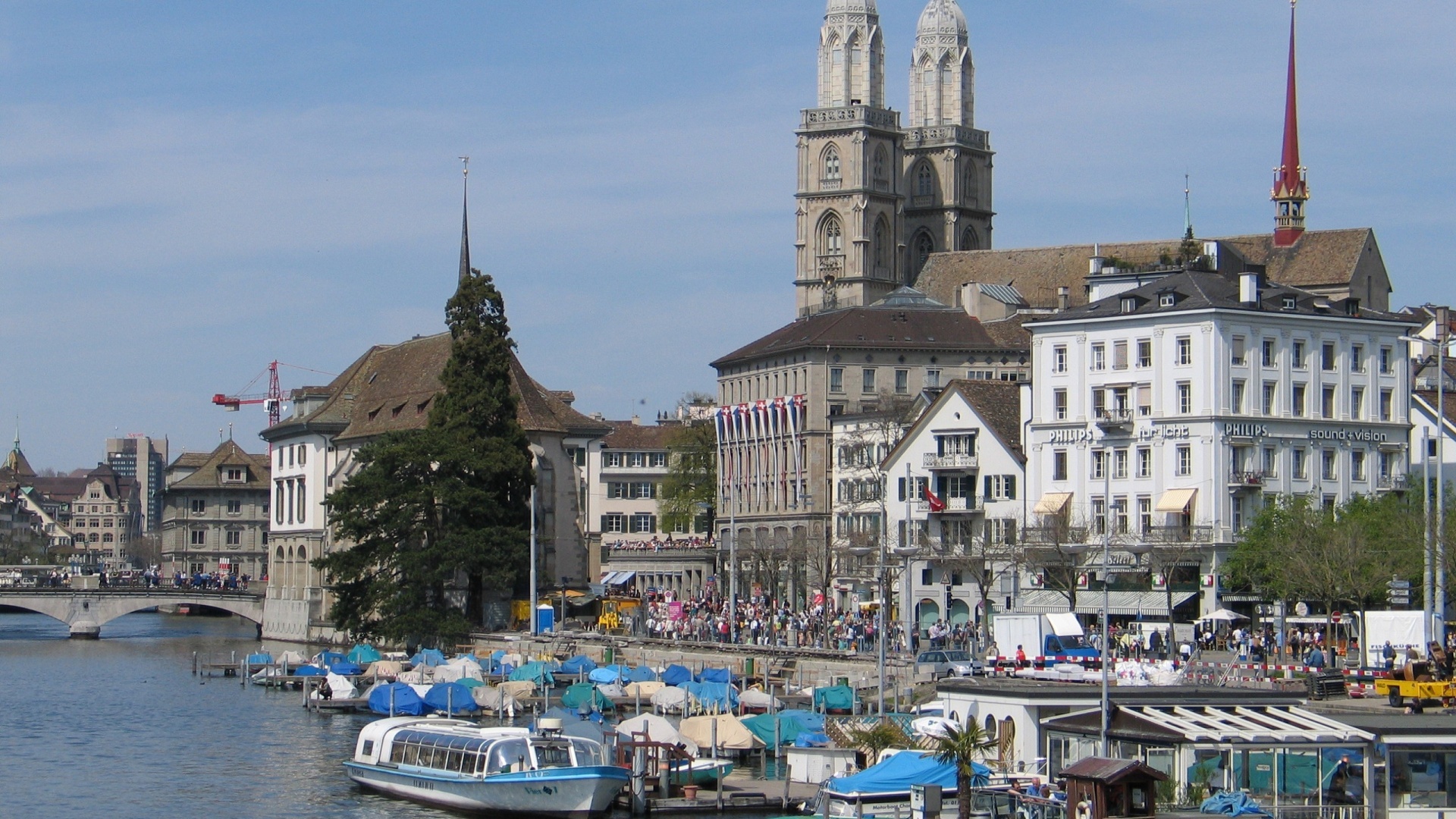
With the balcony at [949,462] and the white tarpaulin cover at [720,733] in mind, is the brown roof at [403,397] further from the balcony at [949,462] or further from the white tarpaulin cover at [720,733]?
the white tarpaulin cover at [720,733]

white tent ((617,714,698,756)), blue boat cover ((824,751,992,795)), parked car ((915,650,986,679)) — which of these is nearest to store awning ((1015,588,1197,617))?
parked car ((915,650,986,679))

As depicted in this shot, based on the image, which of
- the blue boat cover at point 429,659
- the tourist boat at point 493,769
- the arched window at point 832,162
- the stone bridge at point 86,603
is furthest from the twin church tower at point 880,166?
the tourist boat at point 493,769

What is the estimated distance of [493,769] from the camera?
176 ft

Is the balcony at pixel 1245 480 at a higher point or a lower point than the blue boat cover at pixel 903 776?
higher

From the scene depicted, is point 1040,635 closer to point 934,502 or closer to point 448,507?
point 934,502

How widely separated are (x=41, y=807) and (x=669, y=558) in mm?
74431

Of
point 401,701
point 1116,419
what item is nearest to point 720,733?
point 401,701

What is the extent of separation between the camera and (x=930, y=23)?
6747 inches

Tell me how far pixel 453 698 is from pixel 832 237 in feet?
299

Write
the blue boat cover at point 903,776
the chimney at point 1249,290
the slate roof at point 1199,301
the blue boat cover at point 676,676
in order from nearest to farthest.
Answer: the blue boat cover at point 903,776, the blue boat cover at point 676,676, the slate roof at point 1199,301, the chimney at point 1249,290

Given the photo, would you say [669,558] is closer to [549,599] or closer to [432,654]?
[549,599]

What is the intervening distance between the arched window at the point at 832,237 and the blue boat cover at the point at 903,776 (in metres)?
115

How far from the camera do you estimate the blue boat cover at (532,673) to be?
82.6 m

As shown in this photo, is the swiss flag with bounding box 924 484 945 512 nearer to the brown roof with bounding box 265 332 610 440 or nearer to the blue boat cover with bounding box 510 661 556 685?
the blue boat cover with bounding box 510 661 556 685
